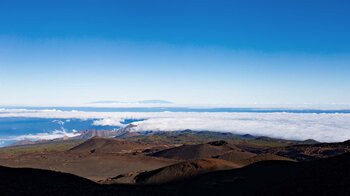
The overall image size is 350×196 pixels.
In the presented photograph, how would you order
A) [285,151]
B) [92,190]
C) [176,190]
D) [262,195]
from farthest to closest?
[285,151] → [176,190] → [92,190] → [262,195]

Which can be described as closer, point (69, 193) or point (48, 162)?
point (69, 193)

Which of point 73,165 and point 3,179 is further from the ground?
point 3,179

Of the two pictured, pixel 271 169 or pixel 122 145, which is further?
pixel 122 145

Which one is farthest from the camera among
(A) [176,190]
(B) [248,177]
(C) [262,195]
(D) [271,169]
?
(D) [271,169]

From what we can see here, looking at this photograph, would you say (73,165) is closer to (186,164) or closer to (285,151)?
(186,164)

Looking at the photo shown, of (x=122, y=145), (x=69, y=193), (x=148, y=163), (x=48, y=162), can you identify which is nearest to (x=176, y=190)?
(x=69, y=193)

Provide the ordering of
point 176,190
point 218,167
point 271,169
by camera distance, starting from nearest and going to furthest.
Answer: point 176,190 → point 271,169 → point 218,167

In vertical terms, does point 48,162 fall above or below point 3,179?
below

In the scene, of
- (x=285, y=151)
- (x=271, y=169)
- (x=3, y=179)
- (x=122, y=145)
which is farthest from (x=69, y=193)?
(x=122, y=145)

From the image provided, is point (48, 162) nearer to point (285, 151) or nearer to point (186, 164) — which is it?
point (186, 164)
